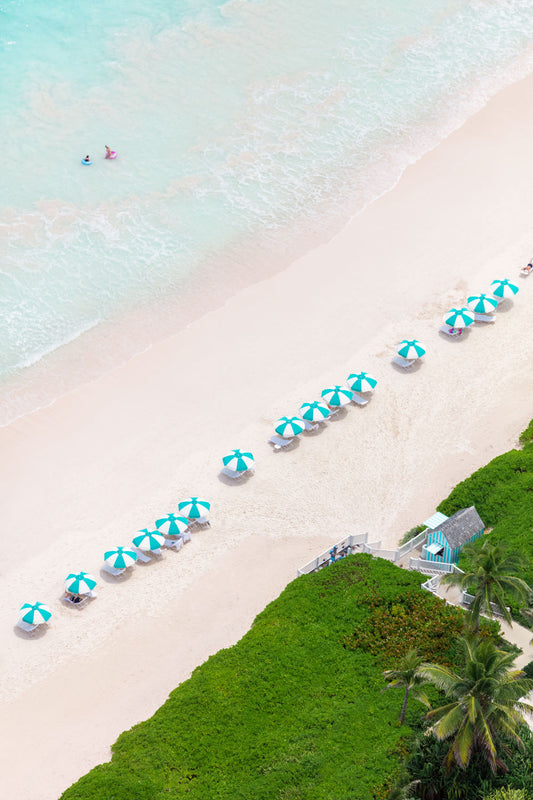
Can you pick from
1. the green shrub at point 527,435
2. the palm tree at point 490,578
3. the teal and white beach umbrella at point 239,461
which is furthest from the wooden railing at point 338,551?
the green shrub at point 527,435

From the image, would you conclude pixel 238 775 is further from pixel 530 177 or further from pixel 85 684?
pixel 530 177

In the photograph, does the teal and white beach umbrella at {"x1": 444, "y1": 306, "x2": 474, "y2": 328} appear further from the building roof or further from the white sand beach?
the building roof

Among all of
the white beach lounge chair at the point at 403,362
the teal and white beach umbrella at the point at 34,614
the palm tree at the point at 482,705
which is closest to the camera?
the palm tree at the point at 482,705

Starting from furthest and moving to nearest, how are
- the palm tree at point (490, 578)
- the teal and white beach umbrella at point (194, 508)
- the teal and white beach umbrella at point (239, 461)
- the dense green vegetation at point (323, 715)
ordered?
the teal and white beach umbrella at point (239, 461)
the teal and white beach umbrella at point (194, 508)
the palm tree at point (490, 578)
the dense green vegetation at point (323, 715)

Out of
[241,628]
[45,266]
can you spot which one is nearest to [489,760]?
[241,628]

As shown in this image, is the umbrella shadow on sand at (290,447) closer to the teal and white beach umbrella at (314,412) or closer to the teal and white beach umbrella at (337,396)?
the teal and white beach umbrella at (314,412)

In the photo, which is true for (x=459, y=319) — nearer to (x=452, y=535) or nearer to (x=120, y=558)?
(x=452, y=535)
